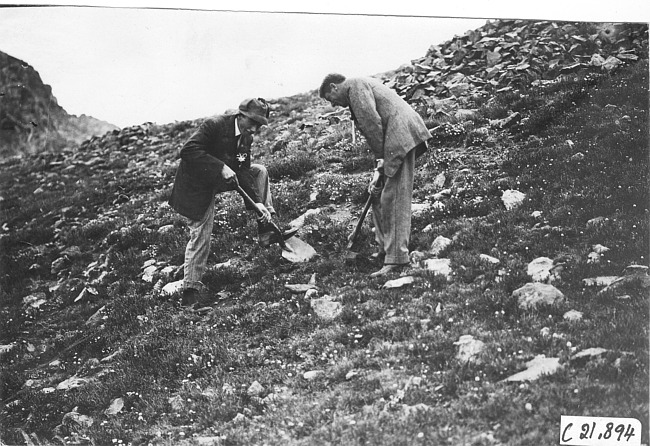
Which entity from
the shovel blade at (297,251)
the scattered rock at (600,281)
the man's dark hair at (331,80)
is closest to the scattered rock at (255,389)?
the shovel blade at (297,251)

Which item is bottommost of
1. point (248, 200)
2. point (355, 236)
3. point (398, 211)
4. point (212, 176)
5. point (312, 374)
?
point (312, 374)

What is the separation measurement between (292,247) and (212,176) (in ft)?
4.21

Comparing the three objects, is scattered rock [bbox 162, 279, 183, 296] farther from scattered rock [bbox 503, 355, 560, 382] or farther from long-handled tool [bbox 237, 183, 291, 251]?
scattered rock [bbox 503, 355, 560, 382]

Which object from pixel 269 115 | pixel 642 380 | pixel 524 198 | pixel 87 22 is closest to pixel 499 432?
pixel 642 380

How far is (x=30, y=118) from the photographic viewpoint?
28.6ft

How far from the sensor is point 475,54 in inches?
379

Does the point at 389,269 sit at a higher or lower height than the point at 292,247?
lower

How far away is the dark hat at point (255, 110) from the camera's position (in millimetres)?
8281

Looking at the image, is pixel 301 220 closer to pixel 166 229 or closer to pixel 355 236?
pixel 355 236

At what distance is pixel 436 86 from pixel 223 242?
3.60m

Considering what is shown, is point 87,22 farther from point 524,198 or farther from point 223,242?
point 524,198

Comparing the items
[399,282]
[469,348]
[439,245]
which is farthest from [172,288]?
[469,348]

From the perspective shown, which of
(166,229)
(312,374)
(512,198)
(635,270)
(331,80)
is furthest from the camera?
(166,229)

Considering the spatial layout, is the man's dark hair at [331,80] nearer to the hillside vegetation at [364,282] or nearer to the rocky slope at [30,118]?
the hillside vegetation at [364,282]
